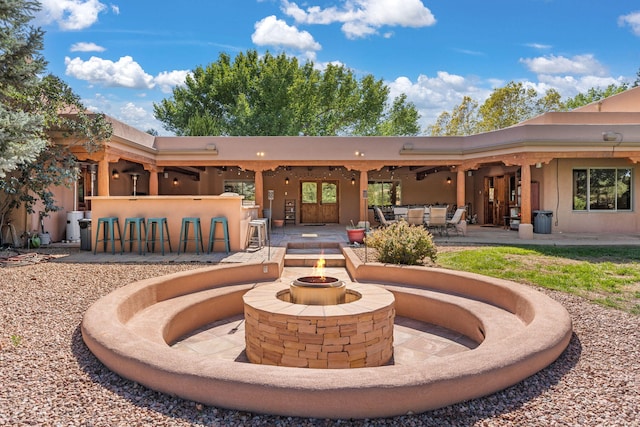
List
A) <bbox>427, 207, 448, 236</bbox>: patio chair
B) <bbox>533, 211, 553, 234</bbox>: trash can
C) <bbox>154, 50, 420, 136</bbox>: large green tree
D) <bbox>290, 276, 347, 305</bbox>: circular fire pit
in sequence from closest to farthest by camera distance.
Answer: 1. <bbox>290, 276, 347, 305</bbox>: circular fire pit
2. <bbox>427, 207, 448, 236</bbox>: patio chair
3. <bbox>533, 211, 553, 234</bbox>: trash can
4. <bbox>154, 50, 420, 136</bbox>: large green tree

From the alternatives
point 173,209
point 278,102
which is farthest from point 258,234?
point 278,102

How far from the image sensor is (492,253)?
788 cm

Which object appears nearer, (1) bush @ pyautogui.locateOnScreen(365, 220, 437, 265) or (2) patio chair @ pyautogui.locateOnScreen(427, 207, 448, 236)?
(1) bush @ pyautogui.locateOnScreen(365, 220, 437, 265)

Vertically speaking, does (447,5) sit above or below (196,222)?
above

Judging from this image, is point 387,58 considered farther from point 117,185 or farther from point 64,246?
point 64,246

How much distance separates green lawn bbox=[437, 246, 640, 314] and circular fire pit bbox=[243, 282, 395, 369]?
306 centimetres

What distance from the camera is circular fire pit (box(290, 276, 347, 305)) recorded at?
3.99 m

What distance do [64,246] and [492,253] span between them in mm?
10031

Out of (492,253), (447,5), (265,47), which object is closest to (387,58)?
(265,47)

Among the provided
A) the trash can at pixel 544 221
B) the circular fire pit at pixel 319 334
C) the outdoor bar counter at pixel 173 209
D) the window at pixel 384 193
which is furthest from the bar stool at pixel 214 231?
the trash can at pixel 544 221

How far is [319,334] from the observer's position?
136 inches

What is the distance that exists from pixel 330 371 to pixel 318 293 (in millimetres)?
1650

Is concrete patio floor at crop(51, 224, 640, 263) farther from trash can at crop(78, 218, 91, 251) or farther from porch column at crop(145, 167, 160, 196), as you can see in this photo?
porch column at crop(145, 167, 160, 196)

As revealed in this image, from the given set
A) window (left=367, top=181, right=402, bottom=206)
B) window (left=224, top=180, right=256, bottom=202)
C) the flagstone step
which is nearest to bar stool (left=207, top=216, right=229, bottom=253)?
the flagstone step
